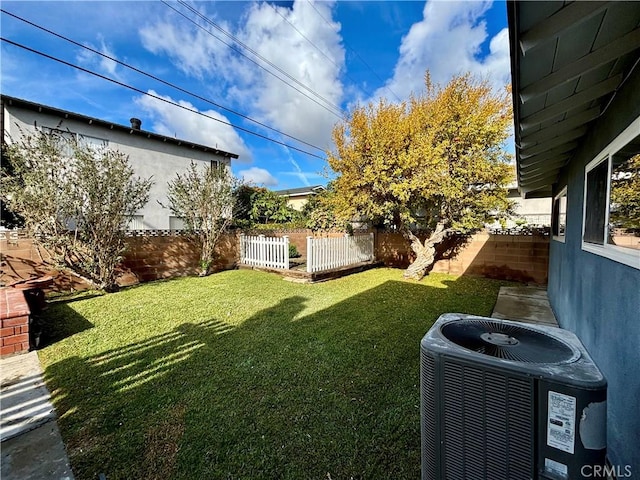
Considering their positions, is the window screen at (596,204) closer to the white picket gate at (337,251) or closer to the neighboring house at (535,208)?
the white picket gate at (337,251)

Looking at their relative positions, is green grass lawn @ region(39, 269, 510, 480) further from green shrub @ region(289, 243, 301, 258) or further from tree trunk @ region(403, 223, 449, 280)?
green shrub @ region(289, 243, 301, 258)

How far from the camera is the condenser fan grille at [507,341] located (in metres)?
1.26

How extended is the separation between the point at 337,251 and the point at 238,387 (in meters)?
6.38

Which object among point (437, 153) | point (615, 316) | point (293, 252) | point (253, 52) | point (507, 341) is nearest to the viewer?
point (507, 341)

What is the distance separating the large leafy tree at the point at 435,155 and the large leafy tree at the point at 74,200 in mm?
5696

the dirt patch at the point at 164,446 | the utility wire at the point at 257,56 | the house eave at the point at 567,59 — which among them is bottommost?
the dirt patch at the point at 164,446

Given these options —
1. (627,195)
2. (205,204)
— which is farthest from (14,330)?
(627,195)

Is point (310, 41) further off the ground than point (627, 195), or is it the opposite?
point (310, 41)

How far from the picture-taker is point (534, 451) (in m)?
1.09

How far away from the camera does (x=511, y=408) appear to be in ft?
3.72

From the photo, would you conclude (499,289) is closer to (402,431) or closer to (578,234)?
(578,234)

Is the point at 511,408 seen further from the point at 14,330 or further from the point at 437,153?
the point at 437,153

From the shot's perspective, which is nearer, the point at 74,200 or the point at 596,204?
the point at 596,204

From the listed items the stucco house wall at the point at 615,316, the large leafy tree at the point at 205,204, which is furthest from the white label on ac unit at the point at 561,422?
the large leafy tree at the point at 205,204
